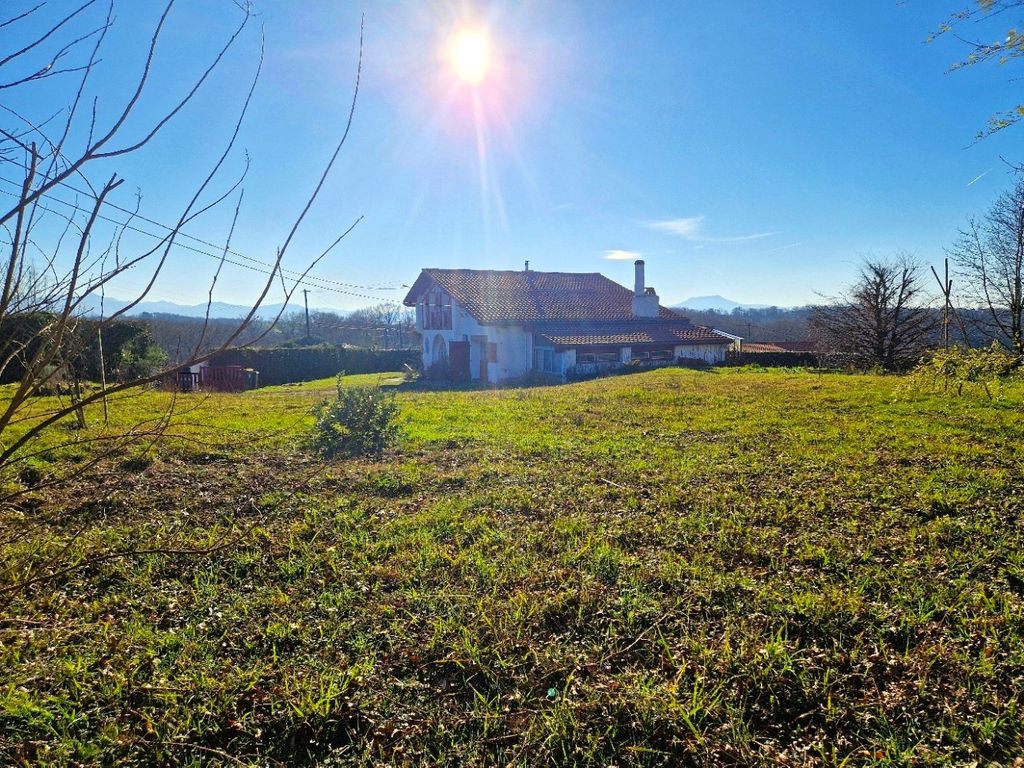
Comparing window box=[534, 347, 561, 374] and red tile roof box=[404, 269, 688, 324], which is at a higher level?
red tile roof box=[404, 269, 688, 324]

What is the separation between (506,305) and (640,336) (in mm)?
6584

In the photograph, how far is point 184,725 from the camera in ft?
8.93

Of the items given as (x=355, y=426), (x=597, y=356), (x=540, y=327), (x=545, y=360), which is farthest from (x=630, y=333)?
(x=355, y=426)

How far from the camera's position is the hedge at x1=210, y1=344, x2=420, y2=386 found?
107ft

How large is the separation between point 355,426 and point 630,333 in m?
20.7

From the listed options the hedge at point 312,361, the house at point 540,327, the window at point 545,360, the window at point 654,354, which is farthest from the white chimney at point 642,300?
the hedge at point 312,361

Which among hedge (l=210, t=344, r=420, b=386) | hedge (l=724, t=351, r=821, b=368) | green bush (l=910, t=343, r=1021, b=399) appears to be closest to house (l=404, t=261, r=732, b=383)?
hedge (l=724, t=351, r=821, b=368)

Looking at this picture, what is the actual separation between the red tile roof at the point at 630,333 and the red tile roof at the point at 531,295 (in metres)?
0.48

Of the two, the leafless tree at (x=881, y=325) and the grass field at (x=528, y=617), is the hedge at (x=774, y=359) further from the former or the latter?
the grass field at (x=528, y=617)

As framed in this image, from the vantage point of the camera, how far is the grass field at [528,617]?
2.64 m

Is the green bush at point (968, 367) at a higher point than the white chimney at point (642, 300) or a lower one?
lower

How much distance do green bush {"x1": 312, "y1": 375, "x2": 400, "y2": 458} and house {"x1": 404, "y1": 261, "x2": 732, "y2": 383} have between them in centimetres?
1561

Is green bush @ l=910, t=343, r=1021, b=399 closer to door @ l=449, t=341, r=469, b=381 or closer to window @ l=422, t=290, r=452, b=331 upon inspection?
door @ l=449, t=341, r=469, b=381

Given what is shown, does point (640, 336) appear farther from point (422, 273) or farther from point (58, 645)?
point (58, 645)
